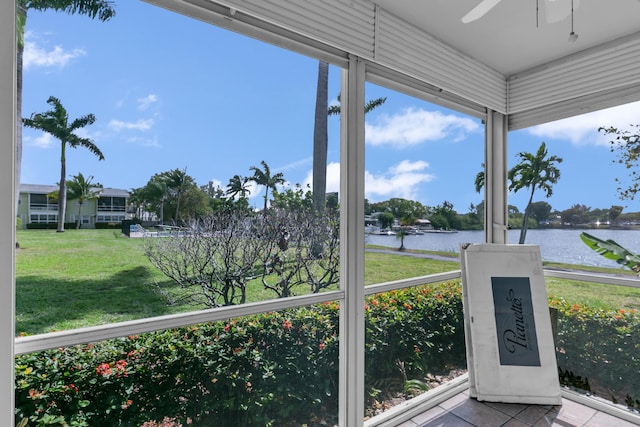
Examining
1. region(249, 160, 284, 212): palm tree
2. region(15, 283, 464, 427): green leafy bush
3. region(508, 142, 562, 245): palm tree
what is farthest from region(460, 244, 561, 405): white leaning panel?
region(249, 160, 284, 212): palm tree

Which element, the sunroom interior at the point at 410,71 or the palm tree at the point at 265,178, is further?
the palm tree at the point at 265,178

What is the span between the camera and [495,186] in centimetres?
310

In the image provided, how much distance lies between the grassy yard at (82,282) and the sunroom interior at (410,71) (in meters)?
0.05

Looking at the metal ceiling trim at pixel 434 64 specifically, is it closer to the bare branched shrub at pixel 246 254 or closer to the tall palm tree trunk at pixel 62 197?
the bare branched shrub at pixel 246 254

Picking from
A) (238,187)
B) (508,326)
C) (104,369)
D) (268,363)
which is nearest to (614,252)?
(508,326)

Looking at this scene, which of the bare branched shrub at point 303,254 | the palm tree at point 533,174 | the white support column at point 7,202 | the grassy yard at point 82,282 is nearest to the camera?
the white support column at point 7,202

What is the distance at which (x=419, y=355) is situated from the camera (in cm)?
255

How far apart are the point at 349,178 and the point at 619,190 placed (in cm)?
221

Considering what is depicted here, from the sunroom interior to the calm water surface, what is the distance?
25 centimetres

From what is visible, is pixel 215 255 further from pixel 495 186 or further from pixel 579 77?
pixel 579 77

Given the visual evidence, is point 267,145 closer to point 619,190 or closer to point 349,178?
point 349,178

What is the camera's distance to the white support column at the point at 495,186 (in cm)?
307

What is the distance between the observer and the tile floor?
2303 mm

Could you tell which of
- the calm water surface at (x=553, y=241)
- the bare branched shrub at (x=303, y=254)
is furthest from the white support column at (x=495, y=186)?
the bare branched shrub at (x=303, y=254)
